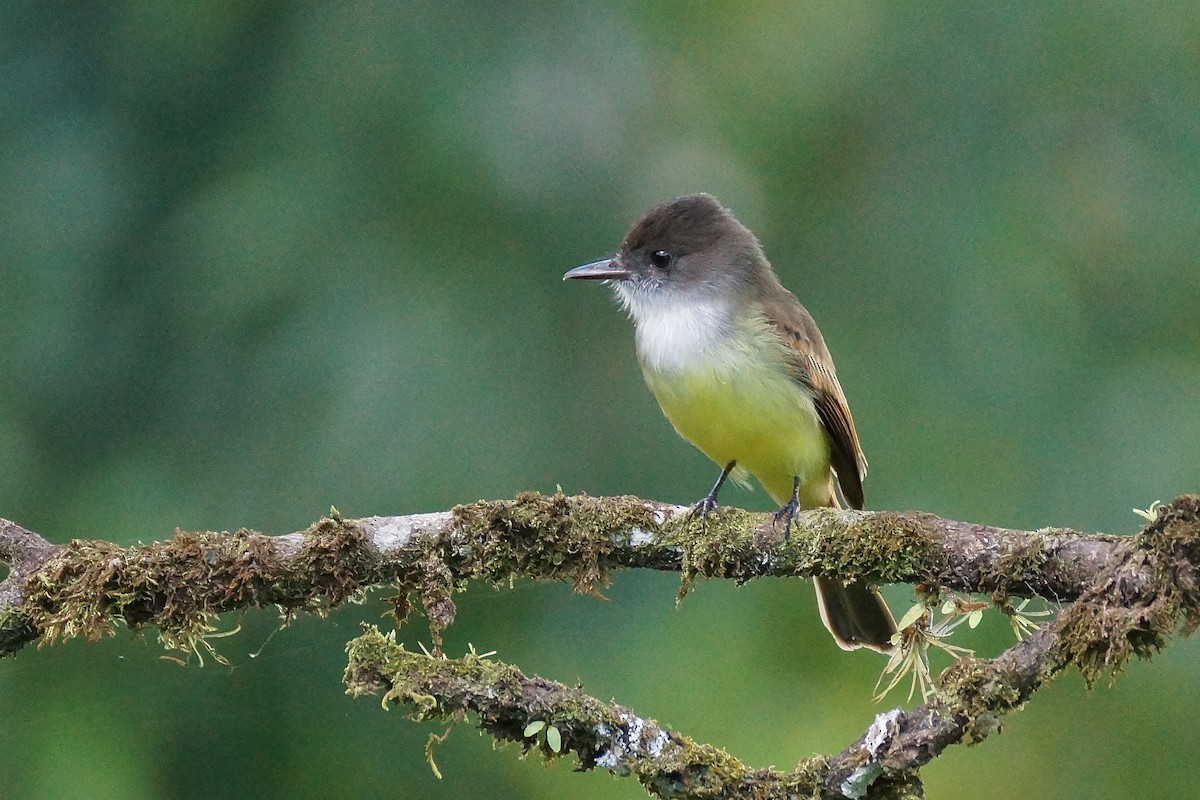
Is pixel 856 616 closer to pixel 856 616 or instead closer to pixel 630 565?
pixel 856 616

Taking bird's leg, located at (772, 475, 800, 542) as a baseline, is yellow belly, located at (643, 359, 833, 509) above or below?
above

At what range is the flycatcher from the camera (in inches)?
153

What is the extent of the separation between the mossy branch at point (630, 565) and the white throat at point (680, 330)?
730 millimetres

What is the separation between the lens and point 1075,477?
4.90m

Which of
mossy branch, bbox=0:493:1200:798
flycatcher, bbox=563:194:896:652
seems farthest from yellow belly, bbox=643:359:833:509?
mossy branch, bbox=0:493:1200:798

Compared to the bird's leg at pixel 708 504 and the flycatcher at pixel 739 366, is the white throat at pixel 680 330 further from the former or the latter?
the bird's leg at pixel 708 504

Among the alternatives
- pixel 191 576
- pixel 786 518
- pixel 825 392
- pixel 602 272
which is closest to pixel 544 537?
pixel 786 518

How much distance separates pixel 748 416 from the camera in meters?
3.90

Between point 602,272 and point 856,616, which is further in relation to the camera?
point 602,272

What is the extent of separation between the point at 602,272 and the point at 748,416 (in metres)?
0.77

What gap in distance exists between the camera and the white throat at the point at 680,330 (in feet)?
13.0

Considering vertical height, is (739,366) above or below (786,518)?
above

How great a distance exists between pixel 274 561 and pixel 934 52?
3513mm

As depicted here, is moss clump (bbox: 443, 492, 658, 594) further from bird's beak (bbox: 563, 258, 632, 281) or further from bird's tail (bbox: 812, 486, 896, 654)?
bird's beak (bbox: 563, 258, 632, 281)
